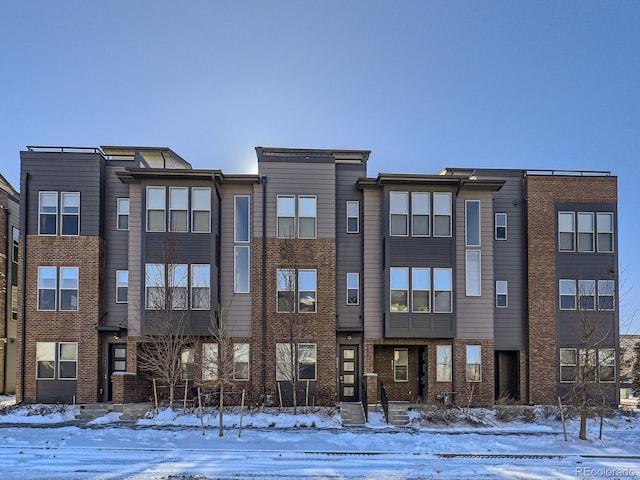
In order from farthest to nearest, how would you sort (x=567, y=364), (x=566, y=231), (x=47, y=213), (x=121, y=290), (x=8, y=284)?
(x=8, y=284), (x=566, y=231), (x=567, y=364), (x=121, y=290), (x=47, y=213)

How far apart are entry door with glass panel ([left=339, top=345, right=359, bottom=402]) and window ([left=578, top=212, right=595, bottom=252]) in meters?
9.84

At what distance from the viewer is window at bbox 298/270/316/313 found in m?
18.7

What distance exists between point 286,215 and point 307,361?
5.47m

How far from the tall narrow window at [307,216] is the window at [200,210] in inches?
132

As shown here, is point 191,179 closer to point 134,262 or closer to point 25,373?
point 134,262

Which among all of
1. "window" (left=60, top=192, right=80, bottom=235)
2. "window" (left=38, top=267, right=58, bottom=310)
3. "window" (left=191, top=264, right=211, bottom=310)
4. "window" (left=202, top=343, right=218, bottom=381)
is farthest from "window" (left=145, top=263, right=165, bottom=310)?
"window" (left=38, top=267, right=58, bottom=310)

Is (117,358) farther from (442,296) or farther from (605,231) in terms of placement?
(605,231)

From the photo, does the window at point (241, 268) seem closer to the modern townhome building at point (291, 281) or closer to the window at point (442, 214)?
the modern townhome building at point (291, 281)

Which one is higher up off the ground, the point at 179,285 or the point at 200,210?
the point at 200,210

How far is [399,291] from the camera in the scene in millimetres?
18375

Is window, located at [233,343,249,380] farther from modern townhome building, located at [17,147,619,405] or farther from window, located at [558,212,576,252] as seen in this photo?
window, located at [558,212,576,252]

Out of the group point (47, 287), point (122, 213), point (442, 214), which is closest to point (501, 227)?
point (442, 214)

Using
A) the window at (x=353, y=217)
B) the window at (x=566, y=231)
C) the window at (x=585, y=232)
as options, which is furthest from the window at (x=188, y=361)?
the window at (x=585, y=232)

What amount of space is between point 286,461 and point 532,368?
1169cm
